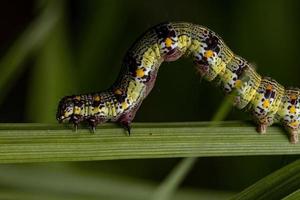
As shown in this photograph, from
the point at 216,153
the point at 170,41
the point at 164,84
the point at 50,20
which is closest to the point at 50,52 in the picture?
the point at 50,20

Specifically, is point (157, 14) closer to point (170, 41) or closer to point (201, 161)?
point (201, 161)

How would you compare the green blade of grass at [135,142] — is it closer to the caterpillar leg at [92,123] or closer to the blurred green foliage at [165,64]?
the caterpillar leg at [92,123]

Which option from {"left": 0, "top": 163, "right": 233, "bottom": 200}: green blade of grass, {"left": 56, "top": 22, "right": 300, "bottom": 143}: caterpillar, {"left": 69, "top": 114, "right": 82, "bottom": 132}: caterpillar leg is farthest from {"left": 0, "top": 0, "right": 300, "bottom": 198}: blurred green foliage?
{"left": 69, "top": 114, "right": 82, "bottom": 132}: caterpillar leg

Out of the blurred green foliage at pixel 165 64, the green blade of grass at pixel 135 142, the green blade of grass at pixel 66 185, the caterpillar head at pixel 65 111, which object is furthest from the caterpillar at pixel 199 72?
the blurred green foliage at pixel 165 64

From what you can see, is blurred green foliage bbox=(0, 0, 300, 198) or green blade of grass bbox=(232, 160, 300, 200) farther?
blurred green foliage bbox=(0, 0, 300, 198)

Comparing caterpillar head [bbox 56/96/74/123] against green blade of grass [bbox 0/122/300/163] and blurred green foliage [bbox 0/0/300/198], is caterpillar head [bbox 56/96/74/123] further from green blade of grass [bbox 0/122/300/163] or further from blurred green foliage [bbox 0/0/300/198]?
blurred green foliage [bbox 0/0/300/198]

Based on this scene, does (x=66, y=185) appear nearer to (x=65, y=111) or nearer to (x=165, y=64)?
(x=65, y=111)
